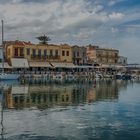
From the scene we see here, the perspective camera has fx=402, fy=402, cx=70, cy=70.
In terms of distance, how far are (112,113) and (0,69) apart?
61.2 m

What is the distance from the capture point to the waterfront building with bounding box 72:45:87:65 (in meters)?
111

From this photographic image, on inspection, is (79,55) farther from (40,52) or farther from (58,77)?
(58,77)

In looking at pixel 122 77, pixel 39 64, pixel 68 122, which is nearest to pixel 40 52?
pixel 39 64

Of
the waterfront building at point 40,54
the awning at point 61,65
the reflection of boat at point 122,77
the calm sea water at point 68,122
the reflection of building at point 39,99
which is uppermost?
the waterfront building at point 40,54

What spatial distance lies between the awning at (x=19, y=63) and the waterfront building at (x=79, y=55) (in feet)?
62.5

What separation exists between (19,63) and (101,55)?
36327mm

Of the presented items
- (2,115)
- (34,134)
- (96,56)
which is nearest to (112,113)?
(2,115)

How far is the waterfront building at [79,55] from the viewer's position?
110625 mm

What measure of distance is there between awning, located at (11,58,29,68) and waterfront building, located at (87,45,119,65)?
27.5 metres

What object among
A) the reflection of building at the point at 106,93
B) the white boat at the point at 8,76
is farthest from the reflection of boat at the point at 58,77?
the reflection of building at the point at 106,93

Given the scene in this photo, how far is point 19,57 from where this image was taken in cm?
9606

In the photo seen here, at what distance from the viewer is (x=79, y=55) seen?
112250 mm

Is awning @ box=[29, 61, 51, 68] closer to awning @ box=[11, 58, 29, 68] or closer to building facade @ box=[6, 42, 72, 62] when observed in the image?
awning @ box=[11, 58, 29, 68]

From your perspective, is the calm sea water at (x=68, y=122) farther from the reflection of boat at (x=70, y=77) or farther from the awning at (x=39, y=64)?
the awning at (x=39, y=64)
